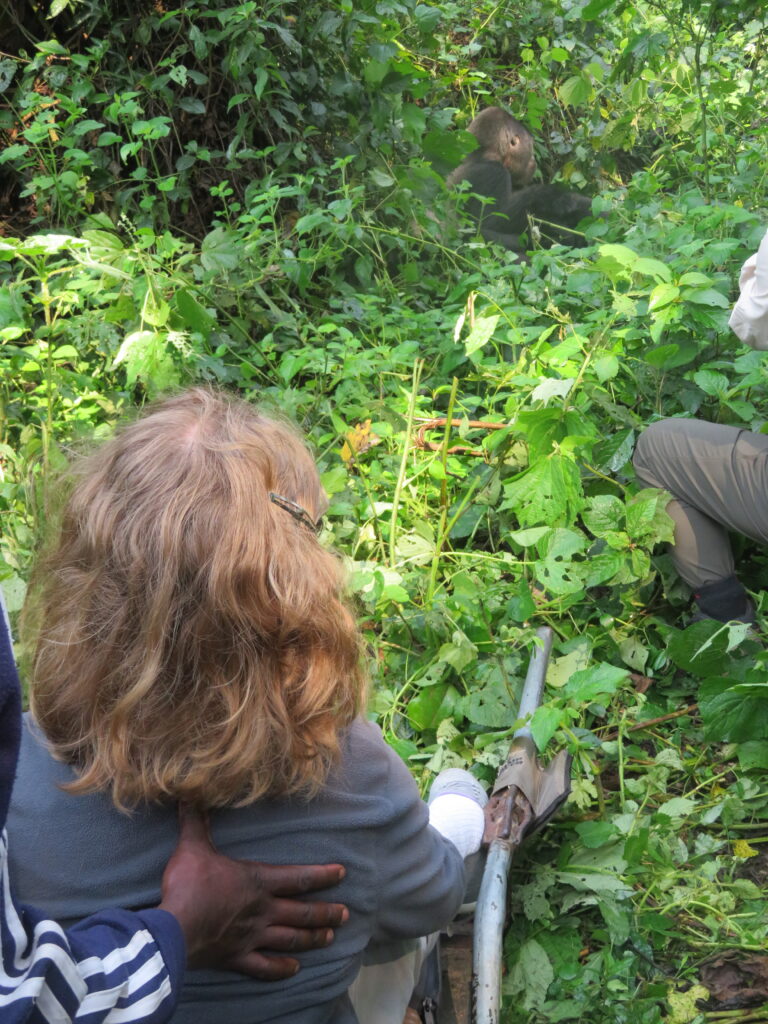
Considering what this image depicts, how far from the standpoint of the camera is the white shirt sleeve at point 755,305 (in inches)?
75.6

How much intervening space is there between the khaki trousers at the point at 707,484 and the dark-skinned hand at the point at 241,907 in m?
1.39

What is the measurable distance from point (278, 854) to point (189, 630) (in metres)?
0.25

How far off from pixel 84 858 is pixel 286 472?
42 centimetres

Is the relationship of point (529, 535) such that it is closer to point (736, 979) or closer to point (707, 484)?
point (707, 484)

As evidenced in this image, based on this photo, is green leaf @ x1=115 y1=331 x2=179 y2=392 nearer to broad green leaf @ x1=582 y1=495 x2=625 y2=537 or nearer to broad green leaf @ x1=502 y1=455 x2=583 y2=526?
broad green leaf @ x1=502 y1=455 x2=583 y2=526

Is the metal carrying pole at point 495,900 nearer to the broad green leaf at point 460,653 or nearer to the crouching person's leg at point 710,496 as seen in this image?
the broad green leaf at point 460,653

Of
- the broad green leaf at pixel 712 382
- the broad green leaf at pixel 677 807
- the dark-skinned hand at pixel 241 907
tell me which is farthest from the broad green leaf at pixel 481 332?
the dark-skinned hand at pixel 241 907

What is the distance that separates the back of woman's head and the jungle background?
56 cm

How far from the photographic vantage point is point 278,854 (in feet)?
3.42

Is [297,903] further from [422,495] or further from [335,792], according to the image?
[422,495]

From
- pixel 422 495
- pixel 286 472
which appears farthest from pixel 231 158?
pixel 286 472

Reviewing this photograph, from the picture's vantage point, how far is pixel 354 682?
3.64 feet

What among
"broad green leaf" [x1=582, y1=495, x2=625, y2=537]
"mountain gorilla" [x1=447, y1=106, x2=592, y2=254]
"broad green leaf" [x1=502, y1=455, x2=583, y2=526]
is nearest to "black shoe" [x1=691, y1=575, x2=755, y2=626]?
"broad green leaf" [x1=582, y1=495, x2=625, y2=537]

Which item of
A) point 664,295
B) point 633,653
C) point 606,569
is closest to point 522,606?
point 606,569
